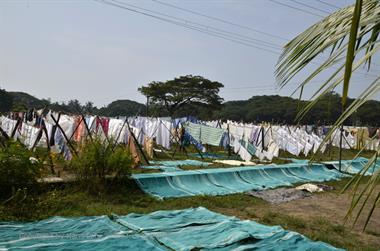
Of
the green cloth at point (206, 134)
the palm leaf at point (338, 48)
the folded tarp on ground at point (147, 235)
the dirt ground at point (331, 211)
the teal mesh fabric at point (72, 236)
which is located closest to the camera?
the palm leaf at point (338, 48)

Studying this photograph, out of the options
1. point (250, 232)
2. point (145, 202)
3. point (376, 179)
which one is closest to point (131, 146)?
point (145, 202)

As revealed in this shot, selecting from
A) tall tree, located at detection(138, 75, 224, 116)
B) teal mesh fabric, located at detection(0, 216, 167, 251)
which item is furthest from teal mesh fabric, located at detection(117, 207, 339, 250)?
tall tree, located at detection(138, 75, 224, 116)

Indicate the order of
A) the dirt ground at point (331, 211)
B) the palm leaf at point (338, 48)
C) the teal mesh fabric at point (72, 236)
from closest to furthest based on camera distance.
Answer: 1. the palm leaf at point (338, 48)
2. the teal mesh fabric at point (72, 236)
3. the dirt ground at point (331, 211)

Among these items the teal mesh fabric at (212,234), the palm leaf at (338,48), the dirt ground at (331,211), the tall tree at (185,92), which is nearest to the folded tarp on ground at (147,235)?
the teal mesh fabric at (212,234)

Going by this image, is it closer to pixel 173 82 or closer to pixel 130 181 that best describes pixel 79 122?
pixel 130 181

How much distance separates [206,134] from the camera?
13922mm

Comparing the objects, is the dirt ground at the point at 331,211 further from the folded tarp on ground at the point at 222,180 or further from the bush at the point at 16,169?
the bush at the point at 16,169

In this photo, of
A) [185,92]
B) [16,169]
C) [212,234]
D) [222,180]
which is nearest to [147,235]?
[212,234]

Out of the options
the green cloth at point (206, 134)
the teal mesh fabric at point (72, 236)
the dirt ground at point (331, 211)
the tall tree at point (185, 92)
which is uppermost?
the tall tree at point (185, 92)

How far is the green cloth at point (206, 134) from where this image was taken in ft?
45.1

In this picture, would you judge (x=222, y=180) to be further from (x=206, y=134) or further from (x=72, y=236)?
(x=72, y=236)

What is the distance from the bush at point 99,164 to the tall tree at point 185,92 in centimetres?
2892

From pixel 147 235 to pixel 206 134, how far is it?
9547 mm

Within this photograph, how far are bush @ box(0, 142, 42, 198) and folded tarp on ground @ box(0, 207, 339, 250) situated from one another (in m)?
1.12
